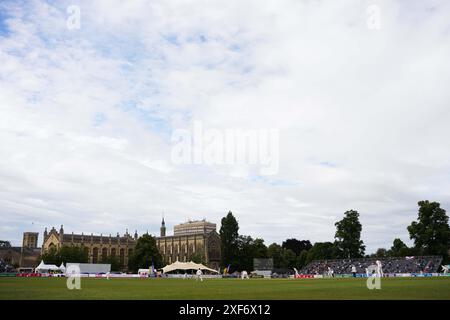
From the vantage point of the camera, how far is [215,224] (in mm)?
193375

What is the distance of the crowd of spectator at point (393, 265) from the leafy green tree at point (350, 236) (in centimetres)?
989

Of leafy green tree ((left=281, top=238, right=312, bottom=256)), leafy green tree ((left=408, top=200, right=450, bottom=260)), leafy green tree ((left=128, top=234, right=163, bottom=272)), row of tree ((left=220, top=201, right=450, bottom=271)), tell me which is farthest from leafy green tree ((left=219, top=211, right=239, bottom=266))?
leafy green tree ((left=281, top=238, right=312, bottom=256))

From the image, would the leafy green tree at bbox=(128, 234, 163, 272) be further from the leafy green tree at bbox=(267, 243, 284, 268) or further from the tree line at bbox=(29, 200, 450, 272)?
the leafy green tree at bbox=(267, 243, 284, 268)

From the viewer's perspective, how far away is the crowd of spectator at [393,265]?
72.3 m

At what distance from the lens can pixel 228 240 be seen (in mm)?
114000

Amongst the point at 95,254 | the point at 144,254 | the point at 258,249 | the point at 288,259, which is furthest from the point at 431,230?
the point at 95,254

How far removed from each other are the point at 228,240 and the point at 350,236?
30.6m

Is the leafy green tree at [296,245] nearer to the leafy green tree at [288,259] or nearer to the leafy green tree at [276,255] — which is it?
the leafy green tree at [276,255]

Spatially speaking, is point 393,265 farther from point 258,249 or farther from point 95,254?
point 95,254

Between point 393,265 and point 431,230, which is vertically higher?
point 431,230

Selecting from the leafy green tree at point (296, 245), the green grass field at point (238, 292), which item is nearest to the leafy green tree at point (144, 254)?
the leafy green tree at point (296, 245)
